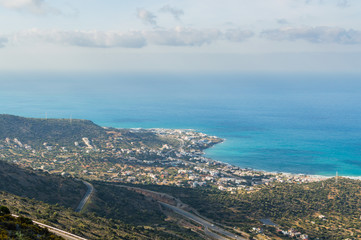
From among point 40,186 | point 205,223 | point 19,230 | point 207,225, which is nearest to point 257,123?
point 205,223

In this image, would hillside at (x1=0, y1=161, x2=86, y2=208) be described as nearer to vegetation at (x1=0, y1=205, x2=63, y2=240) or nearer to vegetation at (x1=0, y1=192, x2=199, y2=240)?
vegetation at (x1=0, y1=192, x2=199, y2=240)

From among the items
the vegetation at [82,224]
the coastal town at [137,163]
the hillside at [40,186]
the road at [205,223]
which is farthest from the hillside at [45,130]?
the vegetation at [82,224]

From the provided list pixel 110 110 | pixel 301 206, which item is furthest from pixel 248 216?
pixel 110 110

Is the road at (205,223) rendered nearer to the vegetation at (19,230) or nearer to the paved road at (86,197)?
the paved road at (86,197)

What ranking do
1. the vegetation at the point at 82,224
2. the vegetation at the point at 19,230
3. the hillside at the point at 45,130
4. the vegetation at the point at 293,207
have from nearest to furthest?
the vegetation at the point at 19,230 < the vegetation at the point at 82,224 < the vegetation at the point at 293,207 < the hillside at the point at 45,130

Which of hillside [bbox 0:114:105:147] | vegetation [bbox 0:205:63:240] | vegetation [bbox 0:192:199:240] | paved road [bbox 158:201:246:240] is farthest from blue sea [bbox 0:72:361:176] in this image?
vegetation [bbox 0:205:63:240]

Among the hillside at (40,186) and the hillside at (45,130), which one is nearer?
the hillside at (40,186)
